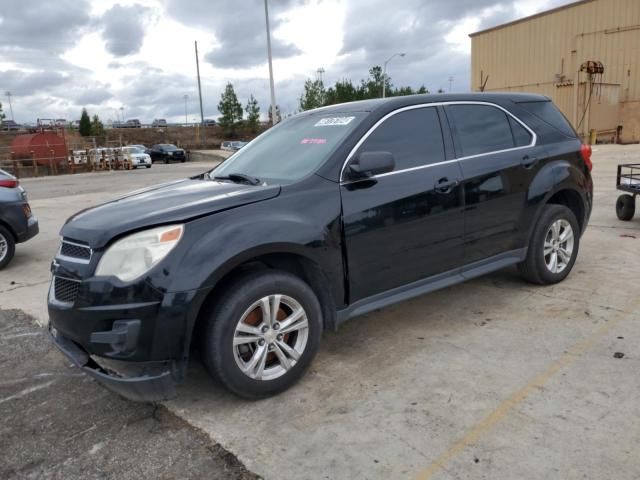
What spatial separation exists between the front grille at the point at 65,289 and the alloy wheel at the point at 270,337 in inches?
35.8

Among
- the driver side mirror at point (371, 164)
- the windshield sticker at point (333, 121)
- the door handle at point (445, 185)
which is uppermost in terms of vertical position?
the windshield sticker at point (333, 121)

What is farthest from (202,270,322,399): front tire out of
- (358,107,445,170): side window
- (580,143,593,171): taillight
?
(580,143,593,171): taillight

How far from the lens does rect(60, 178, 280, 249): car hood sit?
2.92 metres

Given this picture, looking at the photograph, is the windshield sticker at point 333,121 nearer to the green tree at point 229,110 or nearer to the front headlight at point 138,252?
the front headlight at point 138,252

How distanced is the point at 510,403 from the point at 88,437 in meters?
2.31

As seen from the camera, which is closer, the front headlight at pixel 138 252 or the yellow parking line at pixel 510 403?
the yellow parking line at pixel 510 403

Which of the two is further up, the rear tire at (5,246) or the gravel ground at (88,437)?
the rear tire at (5,246)

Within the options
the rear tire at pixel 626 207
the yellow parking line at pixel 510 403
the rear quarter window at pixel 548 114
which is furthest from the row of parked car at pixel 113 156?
the yellow parking line at pixel 510 403

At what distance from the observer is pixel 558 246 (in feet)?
16.0

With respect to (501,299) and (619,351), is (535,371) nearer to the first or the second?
(619,351)

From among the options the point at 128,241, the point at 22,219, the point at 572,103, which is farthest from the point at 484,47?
the point at 128,241

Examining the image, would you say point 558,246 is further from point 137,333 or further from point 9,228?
point 9,228

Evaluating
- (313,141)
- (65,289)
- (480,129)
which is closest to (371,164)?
(313,141)

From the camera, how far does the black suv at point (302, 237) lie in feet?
9.25
